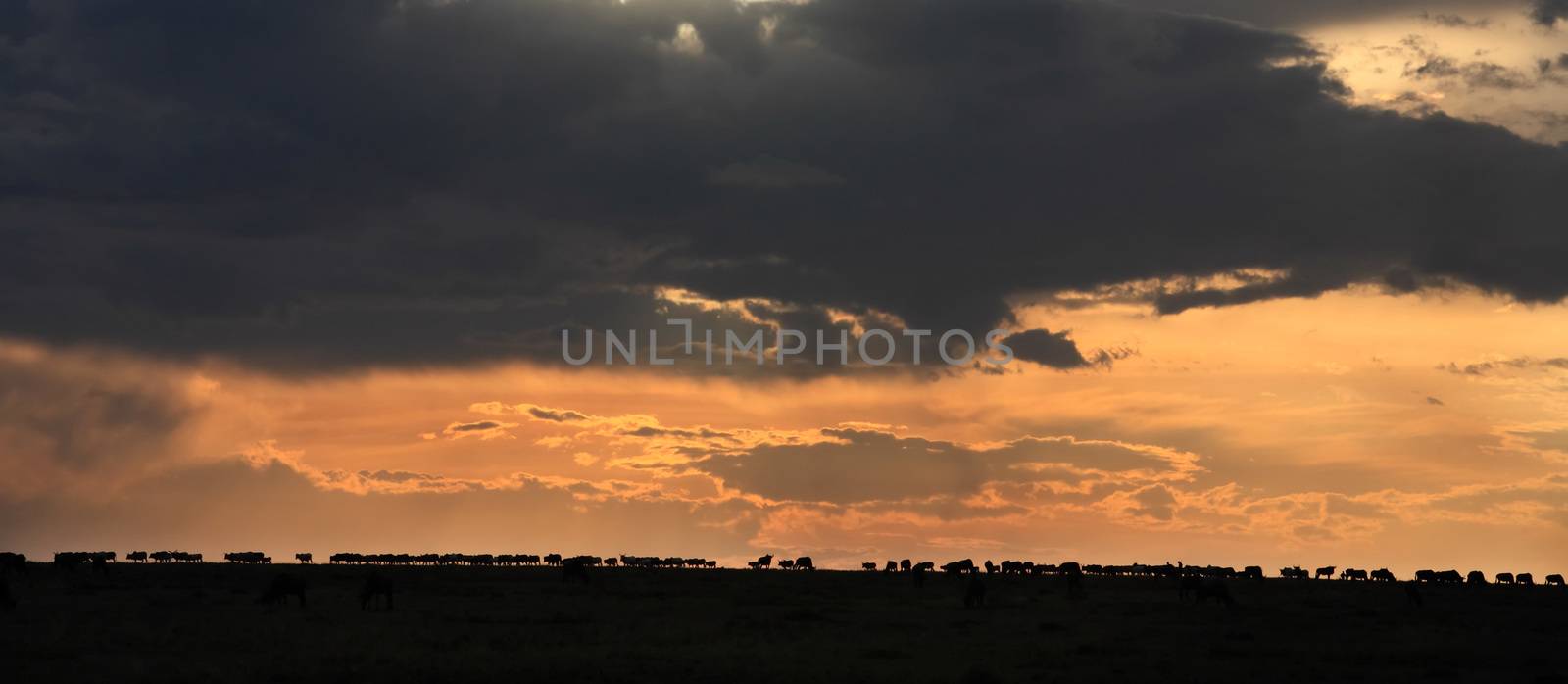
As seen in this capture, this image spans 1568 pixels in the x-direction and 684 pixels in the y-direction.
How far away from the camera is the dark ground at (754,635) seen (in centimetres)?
4097

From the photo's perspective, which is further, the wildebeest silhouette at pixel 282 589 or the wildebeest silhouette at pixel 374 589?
the wildebeest silhouette at pixel 282 589

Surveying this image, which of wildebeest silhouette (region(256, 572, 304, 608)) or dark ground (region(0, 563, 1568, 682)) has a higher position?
wildebeest silhouette (region(256, 572, 304, 608))

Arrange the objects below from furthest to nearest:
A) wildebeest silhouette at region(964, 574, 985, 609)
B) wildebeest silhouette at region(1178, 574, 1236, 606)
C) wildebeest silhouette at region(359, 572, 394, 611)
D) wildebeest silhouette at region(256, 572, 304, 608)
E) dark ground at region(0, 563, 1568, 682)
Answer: wildebeest silhouette at region(1178, 574, 1236, 606) → wildebeest silhouette at region(964, 574, 985, 609) → wildebeest silhouette at region(256, 572, 304, 608) → wildebeest silhouette at region(359, 572, 394, 611) → dark ground at region(0, 563, 1568, 682)

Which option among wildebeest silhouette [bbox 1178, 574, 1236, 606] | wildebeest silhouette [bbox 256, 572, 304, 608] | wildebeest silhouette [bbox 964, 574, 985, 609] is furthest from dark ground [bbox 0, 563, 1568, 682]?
wildebeest silhouette [bbox 964, 574, 985, 609]

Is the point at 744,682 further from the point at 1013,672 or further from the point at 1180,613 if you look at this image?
the point at 1180,613

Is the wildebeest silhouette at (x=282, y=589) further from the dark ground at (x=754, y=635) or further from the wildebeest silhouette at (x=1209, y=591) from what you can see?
the wildebeest silhouette at (x=1209, y=591)

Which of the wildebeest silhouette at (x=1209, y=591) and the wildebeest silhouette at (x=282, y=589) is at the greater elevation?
the wildebeest silhouette at (x=282, y=589)

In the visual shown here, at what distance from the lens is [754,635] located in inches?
2071

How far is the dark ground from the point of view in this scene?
134 ft

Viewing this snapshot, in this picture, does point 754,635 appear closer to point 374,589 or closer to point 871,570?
point 374,589

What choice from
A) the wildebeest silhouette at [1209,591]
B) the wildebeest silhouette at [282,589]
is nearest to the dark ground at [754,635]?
the wildebeest silhouette at [282,589]

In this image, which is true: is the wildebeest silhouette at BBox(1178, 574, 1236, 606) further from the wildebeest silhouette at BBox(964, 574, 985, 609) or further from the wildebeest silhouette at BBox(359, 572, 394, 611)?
the wildebeest silhouette at BBox(359, 572, 394, 611)

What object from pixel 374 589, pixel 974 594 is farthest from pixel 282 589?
pixel 974 594

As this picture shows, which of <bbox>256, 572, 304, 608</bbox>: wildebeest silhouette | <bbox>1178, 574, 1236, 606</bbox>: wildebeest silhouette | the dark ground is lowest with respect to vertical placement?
the dark ground
